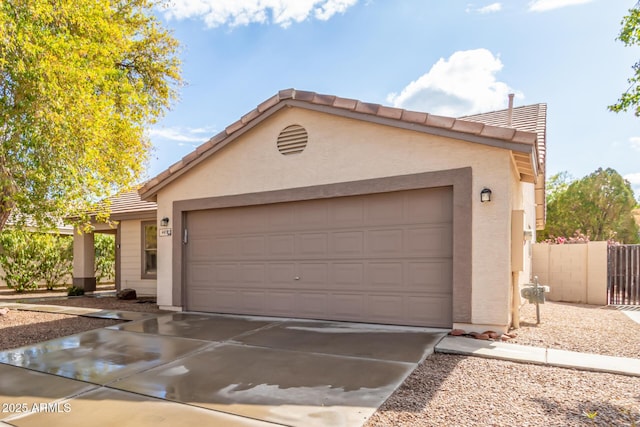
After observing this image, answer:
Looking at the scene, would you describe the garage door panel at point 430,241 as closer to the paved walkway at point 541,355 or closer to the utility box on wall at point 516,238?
the utility box on wall at point 516,238

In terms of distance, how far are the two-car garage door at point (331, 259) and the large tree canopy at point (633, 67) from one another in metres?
3.91

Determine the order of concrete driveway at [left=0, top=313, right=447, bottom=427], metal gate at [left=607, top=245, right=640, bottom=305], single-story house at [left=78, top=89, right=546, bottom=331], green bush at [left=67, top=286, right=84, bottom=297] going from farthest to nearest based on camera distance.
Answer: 1. green bush at [left=67, top=286, right=84, bottom=297]
2. metal gate at [left=607, top=245, right=640, bottom=305]
3. single-story house at [left=78, top=89, right=546, bottom=331]
4. concrete driveway at [left=0, top=313, right=447, bottom=427]

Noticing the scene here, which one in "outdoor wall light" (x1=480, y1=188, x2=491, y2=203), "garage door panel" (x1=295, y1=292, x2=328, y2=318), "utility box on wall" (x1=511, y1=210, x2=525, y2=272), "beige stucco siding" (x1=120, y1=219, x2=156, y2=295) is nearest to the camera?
"outdoor wall light" (x1=480, y1=188, x2=491, y2=203)

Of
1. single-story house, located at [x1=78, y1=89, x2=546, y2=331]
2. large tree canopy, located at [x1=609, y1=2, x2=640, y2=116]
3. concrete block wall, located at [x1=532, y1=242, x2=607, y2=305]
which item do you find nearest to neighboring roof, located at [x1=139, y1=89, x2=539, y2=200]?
single-story house, located at [x1=78, y1=89, x2=546, y2=331]

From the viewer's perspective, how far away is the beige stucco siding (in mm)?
13023

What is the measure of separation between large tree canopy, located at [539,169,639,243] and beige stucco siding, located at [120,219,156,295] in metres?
21.4

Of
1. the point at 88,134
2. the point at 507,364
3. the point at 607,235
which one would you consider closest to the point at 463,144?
the point at 507,364

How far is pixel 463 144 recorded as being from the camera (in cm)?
682

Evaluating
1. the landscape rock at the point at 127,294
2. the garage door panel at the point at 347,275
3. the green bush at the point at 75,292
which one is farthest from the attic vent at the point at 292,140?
the green bush at the point at 75,292

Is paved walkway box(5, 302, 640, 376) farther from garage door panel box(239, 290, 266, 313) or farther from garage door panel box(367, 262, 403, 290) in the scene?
garage door panel box(239, 290, 266, 313)

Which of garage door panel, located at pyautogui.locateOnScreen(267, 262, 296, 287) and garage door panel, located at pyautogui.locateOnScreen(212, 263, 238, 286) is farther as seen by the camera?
garage door panel, located at pyautogui.locateOnScreen(212, 263, 238, 286)

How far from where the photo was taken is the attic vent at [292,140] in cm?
839

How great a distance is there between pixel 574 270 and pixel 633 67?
6.87m

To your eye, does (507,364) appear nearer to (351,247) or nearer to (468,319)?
(468,319)
